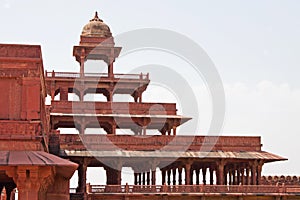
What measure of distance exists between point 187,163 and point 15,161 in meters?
18.2

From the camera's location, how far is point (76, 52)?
47.0 meters

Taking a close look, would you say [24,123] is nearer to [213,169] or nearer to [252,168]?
[252,168]

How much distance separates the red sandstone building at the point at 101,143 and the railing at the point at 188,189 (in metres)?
0.06

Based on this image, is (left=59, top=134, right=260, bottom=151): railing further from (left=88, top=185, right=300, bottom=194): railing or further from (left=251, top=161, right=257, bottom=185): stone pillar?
(left=88, top=185, right=300, bottom=194): railing

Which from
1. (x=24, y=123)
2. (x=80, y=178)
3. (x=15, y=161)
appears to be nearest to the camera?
(x=15, y=161)

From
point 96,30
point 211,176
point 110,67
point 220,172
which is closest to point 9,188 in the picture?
point 220,172

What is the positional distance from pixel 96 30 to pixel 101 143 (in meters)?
11.5

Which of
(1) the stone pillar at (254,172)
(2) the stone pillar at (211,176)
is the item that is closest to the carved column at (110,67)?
(2) the stone pillar at (211,176)

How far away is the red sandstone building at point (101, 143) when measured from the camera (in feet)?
82.7

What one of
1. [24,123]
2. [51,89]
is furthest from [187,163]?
[24,123]

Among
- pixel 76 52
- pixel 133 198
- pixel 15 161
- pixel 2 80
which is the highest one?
pixel 76 52

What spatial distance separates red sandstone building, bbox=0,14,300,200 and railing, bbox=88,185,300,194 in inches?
2.2

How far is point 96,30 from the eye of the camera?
47.8 m

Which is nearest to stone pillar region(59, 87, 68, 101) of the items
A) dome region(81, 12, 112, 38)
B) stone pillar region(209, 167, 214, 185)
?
dome region(81, 12, 112, 38)
